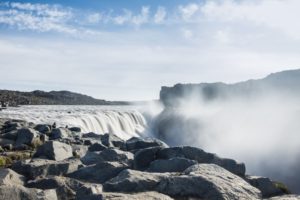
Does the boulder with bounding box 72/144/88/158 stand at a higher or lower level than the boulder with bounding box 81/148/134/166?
lower

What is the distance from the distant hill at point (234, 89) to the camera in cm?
13232

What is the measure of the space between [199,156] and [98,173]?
586 cm

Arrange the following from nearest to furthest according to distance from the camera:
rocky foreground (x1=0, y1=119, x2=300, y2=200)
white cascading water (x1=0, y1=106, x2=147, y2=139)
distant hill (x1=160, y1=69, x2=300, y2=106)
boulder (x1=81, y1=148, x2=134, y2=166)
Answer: rocky foreground (x1=0, y1=119, x2=300, y2=200) → boulder (x1=81, y1=148, x2=134, y2=166) → white cascading water (x1=0, y1=106, x2=147, y2=139) → distant hill (x1=160, y1=69, x2=300, y2=106)

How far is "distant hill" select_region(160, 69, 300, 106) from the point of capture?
13232cm

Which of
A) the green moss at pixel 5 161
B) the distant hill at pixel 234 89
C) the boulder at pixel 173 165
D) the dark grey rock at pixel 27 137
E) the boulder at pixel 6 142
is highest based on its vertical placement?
the distant hill at pixel 234 89

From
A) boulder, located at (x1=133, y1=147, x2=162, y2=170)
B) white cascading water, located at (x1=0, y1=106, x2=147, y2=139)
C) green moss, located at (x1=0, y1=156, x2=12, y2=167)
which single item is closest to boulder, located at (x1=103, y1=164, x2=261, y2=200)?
boulder, located at (x1=133, y1=147, x2=162, y2=170)

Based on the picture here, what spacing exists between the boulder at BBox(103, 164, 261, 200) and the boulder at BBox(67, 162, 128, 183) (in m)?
1.83

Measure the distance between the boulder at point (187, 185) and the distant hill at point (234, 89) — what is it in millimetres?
114718

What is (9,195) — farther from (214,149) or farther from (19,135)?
(214,149)

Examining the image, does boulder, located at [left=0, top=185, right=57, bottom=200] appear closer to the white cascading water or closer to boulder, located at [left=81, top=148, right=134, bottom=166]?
boulder, located at [left=81, top=148, right=134, bottom=166]

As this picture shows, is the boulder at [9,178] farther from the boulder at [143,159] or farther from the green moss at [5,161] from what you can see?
the green moss at [5,161]

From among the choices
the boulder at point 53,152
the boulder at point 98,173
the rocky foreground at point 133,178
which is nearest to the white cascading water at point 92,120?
the boulder at point 53,152

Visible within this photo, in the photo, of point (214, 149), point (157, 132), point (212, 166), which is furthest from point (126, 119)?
point (212, 166)

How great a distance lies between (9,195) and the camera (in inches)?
448
